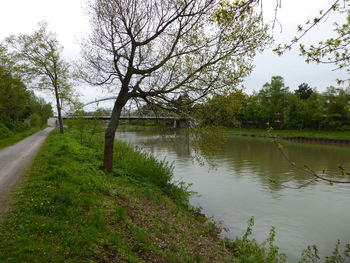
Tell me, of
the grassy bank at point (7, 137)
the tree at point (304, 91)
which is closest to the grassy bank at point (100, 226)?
the grassy bank at point (7, 137)

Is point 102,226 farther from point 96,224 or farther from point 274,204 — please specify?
point 274,204

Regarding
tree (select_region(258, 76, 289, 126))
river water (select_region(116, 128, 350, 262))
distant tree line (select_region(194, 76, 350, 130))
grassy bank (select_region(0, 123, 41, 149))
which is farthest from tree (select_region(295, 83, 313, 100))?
grassy bank (select_region(0, 123, 41, 149))

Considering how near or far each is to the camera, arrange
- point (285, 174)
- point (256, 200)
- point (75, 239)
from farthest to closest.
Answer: point (285, 174) < point (256, 200) < point (75, 239)

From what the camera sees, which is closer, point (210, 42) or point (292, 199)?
point (210, 42)

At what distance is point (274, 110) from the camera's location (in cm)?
5872

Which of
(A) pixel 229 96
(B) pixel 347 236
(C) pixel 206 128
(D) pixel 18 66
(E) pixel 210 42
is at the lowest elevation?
(B) pixel 347 236

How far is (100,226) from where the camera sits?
213 inches

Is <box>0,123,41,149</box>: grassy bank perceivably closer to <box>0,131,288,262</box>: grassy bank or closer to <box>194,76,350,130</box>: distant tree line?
<box>0,131,288,262</box>: grassy bank

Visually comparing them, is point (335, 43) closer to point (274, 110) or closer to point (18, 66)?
point (18, 66)

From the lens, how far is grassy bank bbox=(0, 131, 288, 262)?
4.39 m

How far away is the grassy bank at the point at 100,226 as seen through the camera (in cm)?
439

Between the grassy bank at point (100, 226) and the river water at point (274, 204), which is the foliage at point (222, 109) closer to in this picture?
the river water at point (274, 204)

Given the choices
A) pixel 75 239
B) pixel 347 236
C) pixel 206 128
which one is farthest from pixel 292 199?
pixel 75 239

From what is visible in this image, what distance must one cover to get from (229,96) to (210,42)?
2138 mm
